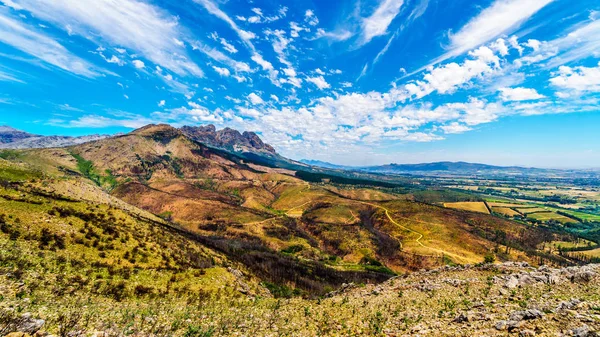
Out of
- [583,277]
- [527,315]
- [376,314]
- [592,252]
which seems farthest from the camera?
[592,252]

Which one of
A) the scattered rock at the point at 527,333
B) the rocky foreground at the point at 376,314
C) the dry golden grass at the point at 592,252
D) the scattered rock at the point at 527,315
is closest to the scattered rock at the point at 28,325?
the rocky foreground at the point at 376,314

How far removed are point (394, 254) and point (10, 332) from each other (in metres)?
157

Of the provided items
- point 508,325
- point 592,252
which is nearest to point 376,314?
point 508,325

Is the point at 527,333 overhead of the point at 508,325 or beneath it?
overhead

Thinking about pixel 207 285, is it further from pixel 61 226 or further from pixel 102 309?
pixel 61 226

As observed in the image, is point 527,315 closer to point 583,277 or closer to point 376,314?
point 376,314

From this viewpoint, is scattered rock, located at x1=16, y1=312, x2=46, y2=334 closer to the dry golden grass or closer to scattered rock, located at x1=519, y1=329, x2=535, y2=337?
scattered rock, located at x1=519, y1=329, x2=535, y2=337

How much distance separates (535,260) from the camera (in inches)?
5551

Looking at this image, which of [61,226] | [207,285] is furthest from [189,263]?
[61,226]

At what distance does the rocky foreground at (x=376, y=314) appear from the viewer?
12875mm

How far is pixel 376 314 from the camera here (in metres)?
20.7

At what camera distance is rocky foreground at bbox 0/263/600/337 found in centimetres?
1288

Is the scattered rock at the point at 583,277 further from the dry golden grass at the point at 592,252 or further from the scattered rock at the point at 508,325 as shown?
the dry golden grass at the point at 592,252

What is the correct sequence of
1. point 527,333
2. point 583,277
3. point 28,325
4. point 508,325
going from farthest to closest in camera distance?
point 583,277 → point 508,325 → point 527,333 → point 28,325
